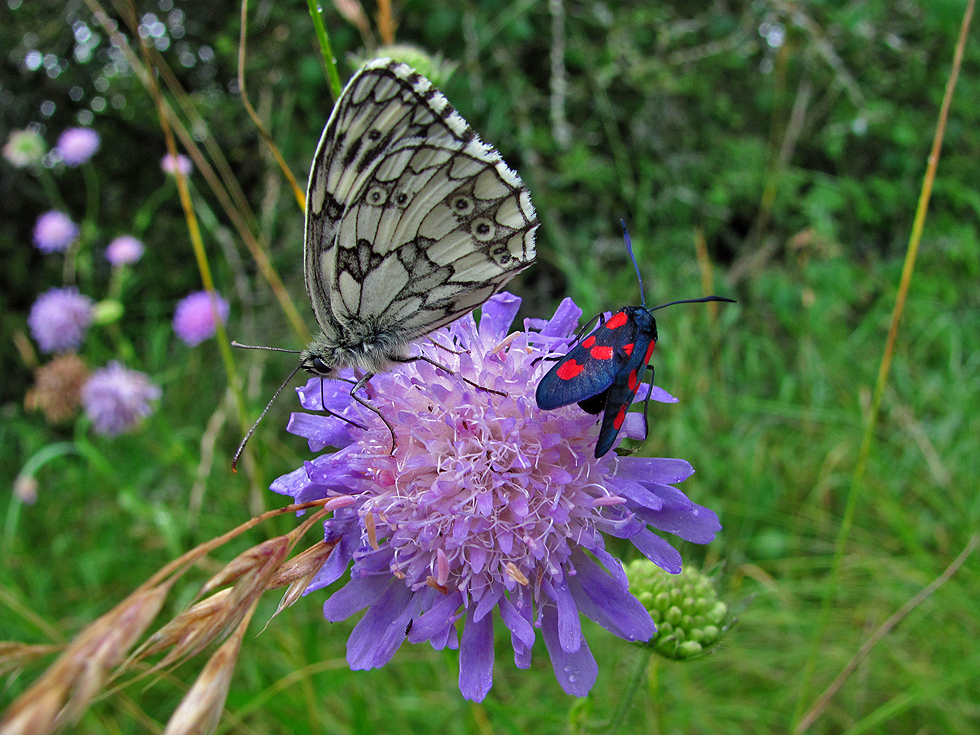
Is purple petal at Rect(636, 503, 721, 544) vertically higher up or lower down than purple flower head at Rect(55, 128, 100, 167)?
lower down

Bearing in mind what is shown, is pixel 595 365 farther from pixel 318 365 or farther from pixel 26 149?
pixel 26 149

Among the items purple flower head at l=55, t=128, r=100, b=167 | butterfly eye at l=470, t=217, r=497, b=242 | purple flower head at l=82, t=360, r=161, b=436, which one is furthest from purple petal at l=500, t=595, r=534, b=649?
purple flower head at l=55, t=128, r=100, b=167

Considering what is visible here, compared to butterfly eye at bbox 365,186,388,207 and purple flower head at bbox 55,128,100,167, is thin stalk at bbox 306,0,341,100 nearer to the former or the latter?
butterfly eye at bbox 365,186,388,207

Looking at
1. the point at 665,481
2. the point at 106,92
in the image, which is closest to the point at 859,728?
the point at 665,481

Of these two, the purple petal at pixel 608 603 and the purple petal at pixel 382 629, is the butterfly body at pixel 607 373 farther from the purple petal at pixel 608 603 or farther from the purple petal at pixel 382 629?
the purple petal at pixel 382 629

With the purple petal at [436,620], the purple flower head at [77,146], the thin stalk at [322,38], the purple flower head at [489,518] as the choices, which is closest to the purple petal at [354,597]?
the purple flower head at [489,518]

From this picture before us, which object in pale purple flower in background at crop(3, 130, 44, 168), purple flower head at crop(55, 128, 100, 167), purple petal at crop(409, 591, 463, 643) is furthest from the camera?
purple flower head at crop(55, 128, 100, 167)

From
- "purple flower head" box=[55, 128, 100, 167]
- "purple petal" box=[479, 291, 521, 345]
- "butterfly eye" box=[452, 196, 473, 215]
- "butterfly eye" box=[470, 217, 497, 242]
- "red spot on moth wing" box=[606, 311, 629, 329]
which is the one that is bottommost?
"purple petal" box=[479, 291, 521, 345]
